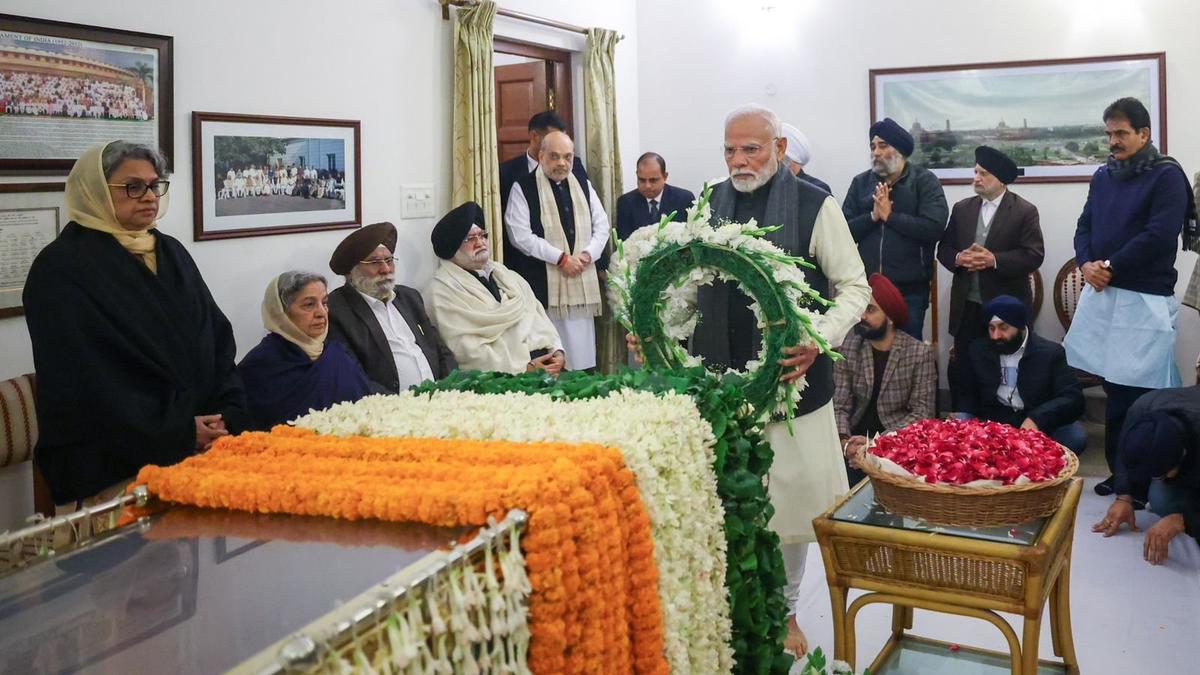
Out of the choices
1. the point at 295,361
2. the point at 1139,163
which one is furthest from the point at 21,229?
the point at 1139,163

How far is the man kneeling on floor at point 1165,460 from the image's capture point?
3832mm

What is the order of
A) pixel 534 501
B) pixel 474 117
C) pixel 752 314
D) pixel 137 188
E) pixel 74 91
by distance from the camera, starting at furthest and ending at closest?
pixel 474 117, pixel 74 91, pixel 752 314, pixel 137 188, pixel 534 501

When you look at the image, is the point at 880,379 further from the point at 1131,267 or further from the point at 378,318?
the point at 378,318

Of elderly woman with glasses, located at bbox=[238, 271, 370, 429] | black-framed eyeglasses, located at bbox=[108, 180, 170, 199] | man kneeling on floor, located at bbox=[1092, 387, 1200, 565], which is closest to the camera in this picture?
black-framed eyeglasses, located at bbox=[108, 180, 170, 199]

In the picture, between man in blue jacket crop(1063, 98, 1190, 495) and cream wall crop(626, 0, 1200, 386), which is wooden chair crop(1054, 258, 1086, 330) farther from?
man in blue jacket crop(1063, 98, 1190, 495)

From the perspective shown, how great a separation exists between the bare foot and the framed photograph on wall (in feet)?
8.22

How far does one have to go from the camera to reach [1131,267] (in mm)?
4969

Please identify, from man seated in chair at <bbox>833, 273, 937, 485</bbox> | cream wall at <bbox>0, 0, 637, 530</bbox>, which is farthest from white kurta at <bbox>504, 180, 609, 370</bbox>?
man seated in chair at <bbox>833, 273, 937, 485</bbox>

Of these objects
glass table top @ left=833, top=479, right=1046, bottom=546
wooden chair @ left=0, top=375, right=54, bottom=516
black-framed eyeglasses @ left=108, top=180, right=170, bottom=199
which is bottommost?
glass table top @ left=833, top=479, right=1046, bottom=546

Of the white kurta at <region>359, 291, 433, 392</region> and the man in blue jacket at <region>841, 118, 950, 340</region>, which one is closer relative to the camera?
the white kurta at <region>359, 291, 433, 392</region>

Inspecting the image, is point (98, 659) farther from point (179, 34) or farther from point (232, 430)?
point (179, 34)

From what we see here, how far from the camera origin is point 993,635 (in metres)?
3.44

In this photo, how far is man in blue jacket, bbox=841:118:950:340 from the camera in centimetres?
568

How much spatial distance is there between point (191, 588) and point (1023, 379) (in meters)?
4.44
